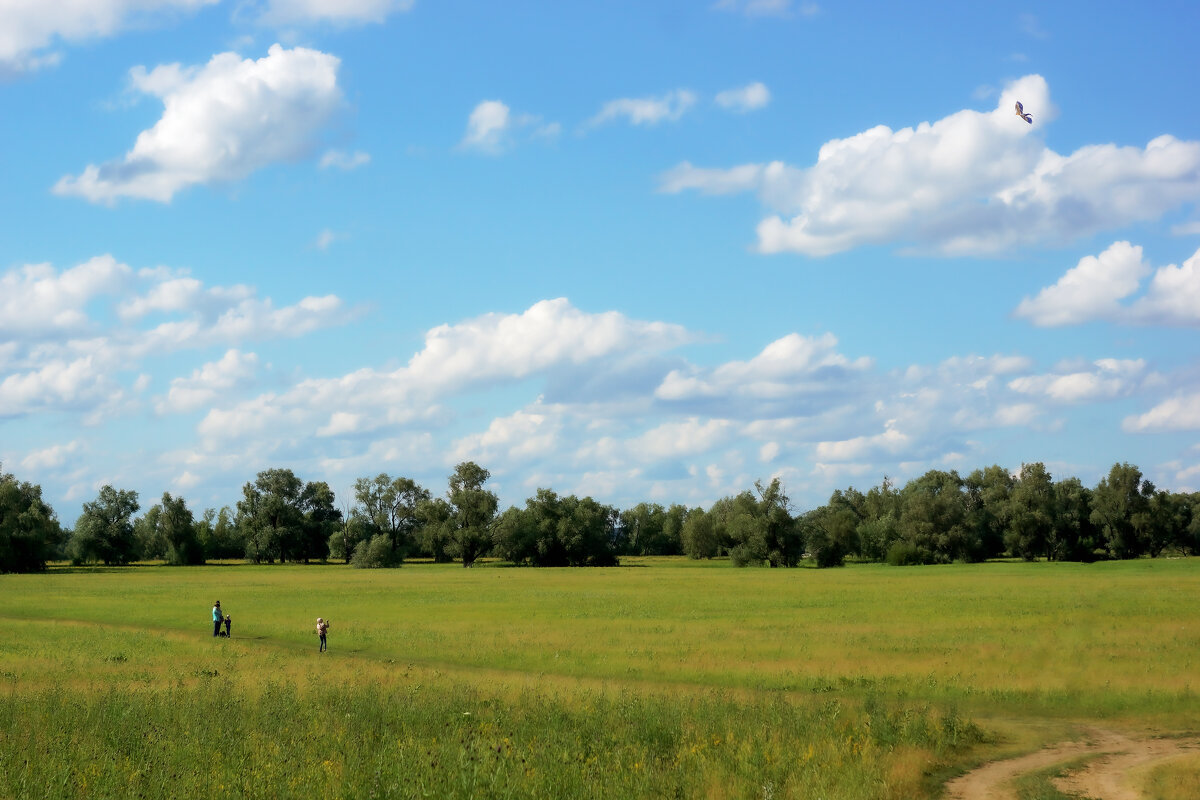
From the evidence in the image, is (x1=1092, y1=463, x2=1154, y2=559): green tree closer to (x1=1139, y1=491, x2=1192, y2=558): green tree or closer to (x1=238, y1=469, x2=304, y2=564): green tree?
(x1=1139, y1=491, x2=1192, y2=558): green tree

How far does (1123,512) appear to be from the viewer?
149m

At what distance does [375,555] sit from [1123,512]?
119 meters

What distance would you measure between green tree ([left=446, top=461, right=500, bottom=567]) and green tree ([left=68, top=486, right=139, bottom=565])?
55691 millimetres

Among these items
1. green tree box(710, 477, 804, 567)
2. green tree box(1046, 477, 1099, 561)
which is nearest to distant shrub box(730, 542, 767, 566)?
green tree box(710, 477, 804, 567)

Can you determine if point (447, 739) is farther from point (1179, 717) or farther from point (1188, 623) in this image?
point (1188, 623)

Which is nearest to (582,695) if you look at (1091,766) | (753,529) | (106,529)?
(1091,766)

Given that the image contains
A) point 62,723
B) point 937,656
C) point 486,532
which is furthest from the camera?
point 486,532

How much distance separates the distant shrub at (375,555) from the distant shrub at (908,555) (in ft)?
265

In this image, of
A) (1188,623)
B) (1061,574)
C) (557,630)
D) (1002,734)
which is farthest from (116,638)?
(1061,574)

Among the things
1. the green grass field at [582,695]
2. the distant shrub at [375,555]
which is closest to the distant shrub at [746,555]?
the distant shrub at [375,555]

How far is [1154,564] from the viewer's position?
4572 inches

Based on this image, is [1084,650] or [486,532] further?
[486,532]

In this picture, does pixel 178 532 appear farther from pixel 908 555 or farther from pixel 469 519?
pixel 908 555

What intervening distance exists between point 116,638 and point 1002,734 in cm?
4031
